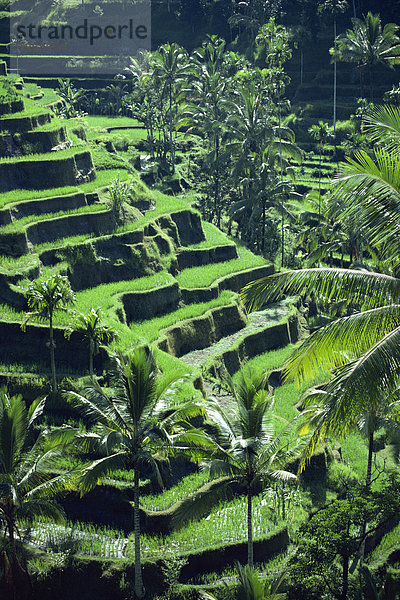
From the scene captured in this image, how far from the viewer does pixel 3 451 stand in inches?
829

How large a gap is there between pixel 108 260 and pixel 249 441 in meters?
19.7

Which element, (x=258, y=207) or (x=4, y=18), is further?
(x=4, y=18)

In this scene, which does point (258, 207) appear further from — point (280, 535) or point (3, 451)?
point (3, 451)

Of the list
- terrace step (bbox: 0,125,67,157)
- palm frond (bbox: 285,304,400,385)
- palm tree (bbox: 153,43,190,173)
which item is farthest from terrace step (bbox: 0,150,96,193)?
palm frond (bbox: 285,304,400,385)

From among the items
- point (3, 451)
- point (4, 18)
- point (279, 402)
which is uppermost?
point (4, 18)

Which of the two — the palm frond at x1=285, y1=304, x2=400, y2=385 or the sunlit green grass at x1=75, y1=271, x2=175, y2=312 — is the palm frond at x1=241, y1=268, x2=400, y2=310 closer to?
the palm frond at x1=285, y1=304, x2=400, y2=385

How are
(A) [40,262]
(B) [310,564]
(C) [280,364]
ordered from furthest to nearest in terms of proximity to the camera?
(C) [280,364] < (A) [40,262] < (B) [310,564]

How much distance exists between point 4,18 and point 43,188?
46.5m

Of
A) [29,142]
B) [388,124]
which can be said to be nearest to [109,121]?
[29,142]

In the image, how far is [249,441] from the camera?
67.5 feet

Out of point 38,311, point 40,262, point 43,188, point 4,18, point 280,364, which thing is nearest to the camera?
point 38,311

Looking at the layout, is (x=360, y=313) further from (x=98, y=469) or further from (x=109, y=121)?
(x=109, y=121)

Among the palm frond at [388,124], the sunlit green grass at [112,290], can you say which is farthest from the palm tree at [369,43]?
the palm frond at [388,124]

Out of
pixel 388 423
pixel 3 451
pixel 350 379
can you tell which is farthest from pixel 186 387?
pixel 350 379
